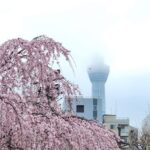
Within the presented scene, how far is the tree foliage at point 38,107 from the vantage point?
778cm

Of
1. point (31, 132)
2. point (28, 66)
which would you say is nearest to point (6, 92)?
point (28, 66)

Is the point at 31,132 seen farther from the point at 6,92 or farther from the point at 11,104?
the point at 6,92

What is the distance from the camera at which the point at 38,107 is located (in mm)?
8797

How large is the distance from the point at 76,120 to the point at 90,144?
45cm

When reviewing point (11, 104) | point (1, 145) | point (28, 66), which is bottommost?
point (1, 145)

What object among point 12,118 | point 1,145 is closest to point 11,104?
point 12,118

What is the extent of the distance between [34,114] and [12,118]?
2.30 feet

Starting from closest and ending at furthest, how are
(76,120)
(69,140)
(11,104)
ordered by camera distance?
(11,104)
(69,140)
(76,120)

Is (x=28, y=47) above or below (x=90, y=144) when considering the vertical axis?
above

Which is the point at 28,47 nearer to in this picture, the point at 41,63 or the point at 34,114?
the point at 41,63

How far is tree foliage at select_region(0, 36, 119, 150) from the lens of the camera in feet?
25.5

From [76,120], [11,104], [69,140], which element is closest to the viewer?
[11,104]

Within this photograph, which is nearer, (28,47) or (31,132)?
(31,132)

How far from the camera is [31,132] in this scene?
7.78 meters
